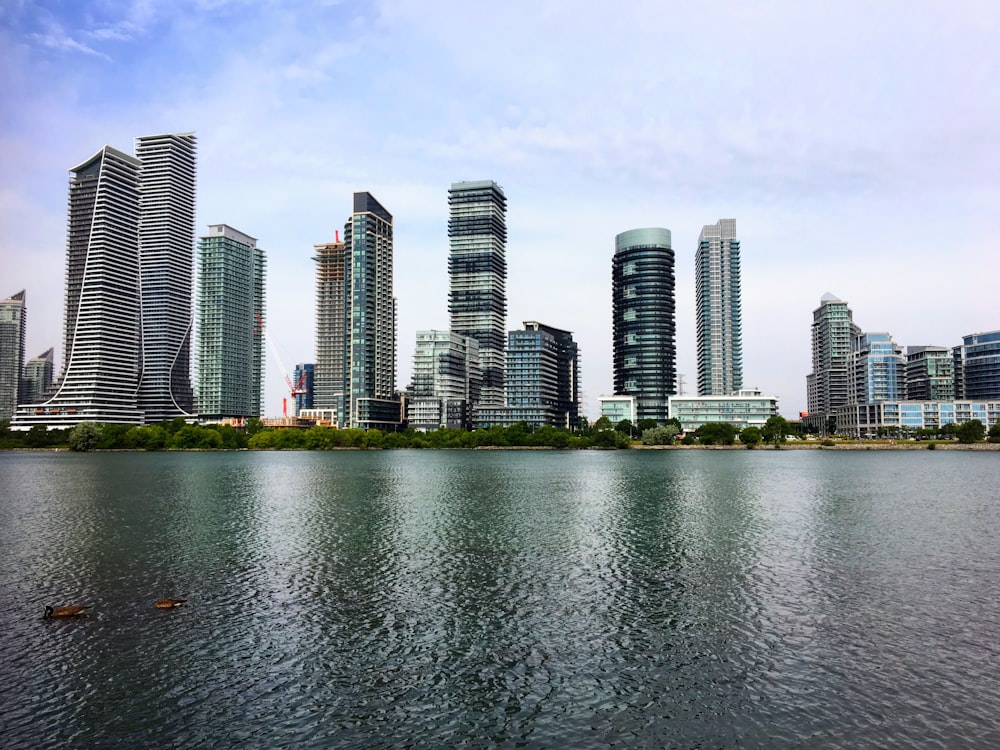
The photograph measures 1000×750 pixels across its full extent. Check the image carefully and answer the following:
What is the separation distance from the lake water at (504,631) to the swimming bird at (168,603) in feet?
3.09

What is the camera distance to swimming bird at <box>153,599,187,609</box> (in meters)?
46.2

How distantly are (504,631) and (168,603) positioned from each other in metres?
22.7

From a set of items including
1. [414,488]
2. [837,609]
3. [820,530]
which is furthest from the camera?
[414,488]

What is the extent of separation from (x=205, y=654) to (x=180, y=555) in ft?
96.8

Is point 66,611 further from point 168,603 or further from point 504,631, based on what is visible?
point 504,631

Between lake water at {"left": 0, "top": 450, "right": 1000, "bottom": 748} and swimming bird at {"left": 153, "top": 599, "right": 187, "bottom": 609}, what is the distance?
94 centimetres

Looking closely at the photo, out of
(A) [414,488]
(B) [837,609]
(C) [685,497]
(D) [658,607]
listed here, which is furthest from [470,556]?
(A) [414,488]

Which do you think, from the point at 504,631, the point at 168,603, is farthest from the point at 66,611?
the point at 504,631

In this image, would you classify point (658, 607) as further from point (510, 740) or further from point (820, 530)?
point (820, 530)

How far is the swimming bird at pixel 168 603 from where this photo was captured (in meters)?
46.2

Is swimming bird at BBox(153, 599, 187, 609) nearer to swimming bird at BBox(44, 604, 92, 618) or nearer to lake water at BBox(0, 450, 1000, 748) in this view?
lake water at BBox(0, 450, 1000, 748)

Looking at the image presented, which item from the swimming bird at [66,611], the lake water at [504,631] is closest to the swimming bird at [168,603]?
the lake water at [504,631]

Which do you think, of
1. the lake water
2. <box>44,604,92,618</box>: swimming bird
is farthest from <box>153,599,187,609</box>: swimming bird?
<box>44,604,92,618</box>: swimming bird

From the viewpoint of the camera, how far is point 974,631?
4078 cm
